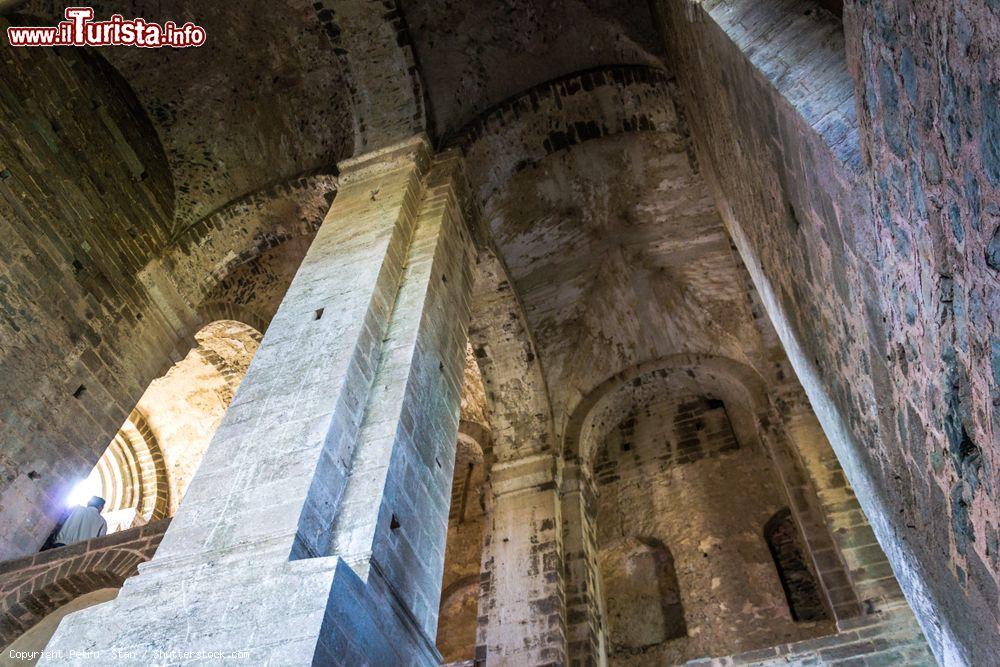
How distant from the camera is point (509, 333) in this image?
8.48m

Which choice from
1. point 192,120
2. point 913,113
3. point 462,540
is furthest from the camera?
point 462,540

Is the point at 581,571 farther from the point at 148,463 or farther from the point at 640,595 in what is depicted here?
the point at 148,463

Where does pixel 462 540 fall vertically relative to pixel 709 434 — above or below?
below

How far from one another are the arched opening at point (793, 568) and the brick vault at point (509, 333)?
0.04 metres

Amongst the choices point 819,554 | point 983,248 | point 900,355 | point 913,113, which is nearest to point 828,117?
point 913,113

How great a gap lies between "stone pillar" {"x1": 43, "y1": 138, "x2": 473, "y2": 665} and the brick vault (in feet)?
0.07

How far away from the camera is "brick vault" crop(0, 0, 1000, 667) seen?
96.4 inches

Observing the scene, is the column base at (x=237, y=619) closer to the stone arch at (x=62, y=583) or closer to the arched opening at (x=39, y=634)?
the stone arch at (x=62, y=583)

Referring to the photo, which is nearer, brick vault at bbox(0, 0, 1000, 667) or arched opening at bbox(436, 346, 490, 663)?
brick vault at bbox(0, 0, 1000, 667)

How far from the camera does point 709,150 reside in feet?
18.9

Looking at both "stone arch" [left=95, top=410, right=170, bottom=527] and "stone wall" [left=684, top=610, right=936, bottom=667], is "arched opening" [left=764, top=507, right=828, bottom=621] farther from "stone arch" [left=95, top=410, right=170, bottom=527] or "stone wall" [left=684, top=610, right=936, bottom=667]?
"stone arch" [left=95, top=410, right=170, bottom=527]

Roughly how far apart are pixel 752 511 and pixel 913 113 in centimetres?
603

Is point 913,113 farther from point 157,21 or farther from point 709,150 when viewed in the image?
point 157,21

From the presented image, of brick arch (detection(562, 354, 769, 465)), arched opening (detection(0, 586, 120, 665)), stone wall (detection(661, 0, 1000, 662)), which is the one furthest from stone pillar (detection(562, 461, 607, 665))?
arched opening (detection(0, 586, 120, 665))
